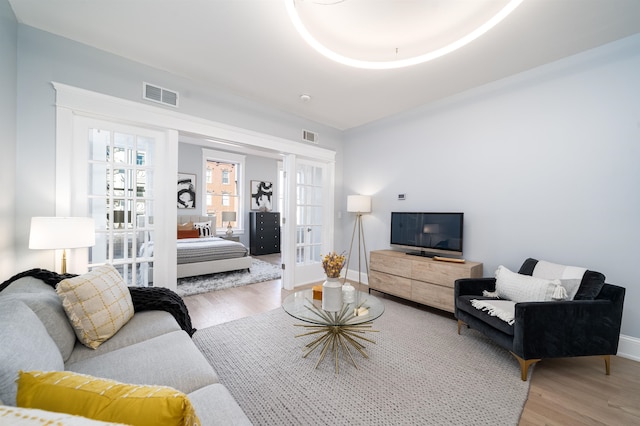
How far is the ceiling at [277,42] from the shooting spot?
6.49ft

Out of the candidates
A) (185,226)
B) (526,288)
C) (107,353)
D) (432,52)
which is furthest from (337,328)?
(185,226)

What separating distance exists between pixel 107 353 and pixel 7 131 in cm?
199

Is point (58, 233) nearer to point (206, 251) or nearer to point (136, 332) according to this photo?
point (136, 332)

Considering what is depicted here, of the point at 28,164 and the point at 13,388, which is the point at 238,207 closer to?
the point at 28,164

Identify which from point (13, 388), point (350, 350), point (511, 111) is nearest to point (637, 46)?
point (511, 111)

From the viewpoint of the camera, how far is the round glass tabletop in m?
2.04

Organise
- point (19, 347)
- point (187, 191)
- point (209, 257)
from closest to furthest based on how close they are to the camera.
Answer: point (19, 347), point (209, 257), point (187, 191)

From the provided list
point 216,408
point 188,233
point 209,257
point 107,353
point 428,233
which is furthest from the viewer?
point 188,233

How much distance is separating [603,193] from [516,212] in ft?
2.25

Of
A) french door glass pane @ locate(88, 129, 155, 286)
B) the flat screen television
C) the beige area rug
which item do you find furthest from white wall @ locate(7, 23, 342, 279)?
the flat screen television

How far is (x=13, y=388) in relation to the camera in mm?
792

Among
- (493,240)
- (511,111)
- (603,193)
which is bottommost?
(493,240)

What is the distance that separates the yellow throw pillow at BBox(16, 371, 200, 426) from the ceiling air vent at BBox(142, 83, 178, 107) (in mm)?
2902

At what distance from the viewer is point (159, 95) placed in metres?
2.84
